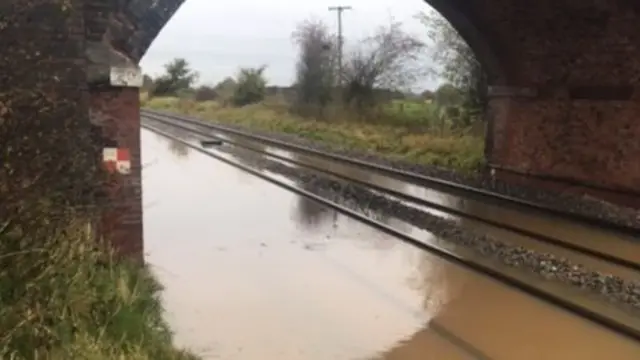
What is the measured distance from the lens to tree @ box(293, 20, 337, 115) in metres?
37.0

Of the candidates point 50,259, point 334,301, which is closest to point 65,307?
point 50,259

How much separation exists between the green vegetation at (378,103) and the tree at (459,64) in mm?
31

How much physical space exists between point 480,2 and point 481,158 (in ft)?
15.0

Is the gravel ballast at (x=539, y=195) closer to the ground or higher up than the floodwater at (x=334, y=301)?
higher up

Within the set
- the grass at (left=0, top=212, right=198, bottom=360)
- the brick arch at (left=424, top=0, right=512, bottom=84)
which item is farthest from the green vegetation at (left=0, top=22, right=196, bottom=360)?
the brick arch at (left=424, top=0, right=512, bottom=84)

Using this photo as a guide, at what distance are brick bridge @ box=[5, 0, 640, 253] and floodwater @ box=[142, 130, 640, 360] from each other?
1.42 meters

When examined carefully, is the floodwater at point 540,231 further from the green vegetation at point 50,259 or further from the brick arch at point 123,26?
the green vegetation at point 50,259

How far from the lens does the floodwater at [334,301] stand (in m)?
6.69

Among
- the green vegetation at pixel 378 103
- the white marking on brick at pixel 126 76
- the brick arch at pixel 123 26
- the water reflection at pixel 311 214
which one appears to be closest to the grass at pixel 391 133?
the green vegetation at pixel 378 103

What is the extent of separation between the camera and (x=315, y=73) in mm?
37844

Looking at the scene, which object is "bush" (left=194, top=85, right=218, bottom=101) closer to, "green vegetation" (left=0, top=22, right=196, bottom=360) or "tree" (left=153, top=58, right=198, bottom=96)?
"tree" (left=153, top=58, right=198, bottom=96)

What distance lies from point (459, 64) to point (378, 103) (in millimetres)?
8902

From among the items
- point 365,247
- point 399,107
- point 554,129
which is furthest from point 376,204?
point 399,107

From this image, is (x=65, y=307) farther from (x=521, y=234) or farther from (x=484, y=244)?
(x=521, y=234)
